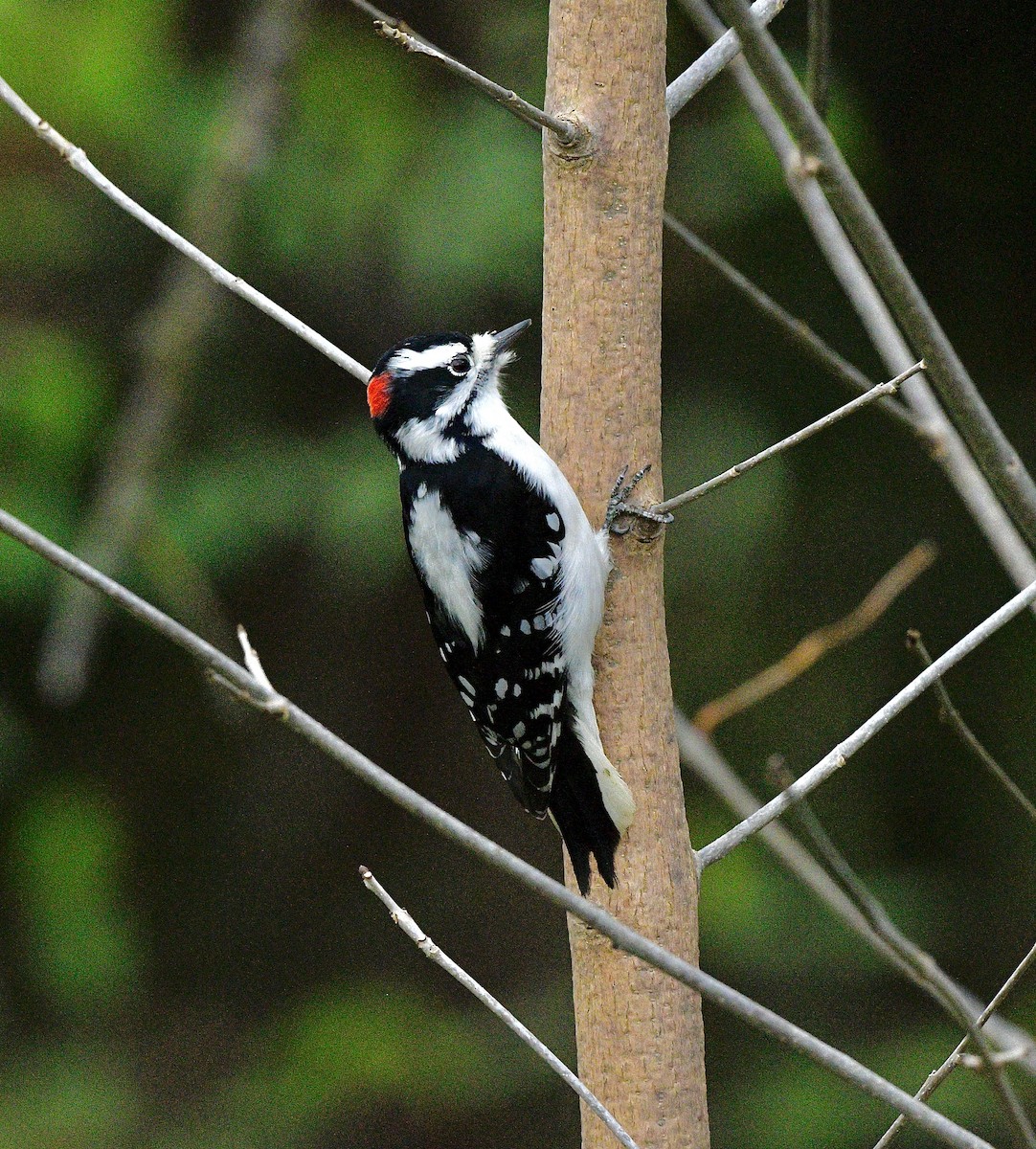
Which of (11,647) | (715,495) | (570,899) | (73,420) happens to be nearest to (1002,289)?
(715,495)

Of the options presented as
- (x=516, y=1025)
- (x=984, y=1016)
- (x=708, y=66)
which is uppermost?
(x=708, y=66)

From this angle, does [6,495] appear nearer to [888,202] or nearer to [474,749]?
[474,749]

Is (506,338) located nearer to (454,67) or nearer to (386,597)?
(454,67)

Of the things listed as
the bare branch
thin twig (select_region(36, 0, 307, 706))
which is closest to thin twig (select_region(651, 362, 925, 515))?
the bare branch

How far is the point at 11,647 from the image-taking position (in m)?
4.38

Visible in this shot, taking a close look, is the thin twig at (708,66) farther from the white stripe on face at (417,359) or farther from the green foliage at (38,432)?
the green foliage at (38,432)

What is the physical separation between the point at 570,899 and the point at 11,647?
12.6ft

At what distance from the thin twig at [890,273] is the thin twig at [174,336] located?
2133 millimetres

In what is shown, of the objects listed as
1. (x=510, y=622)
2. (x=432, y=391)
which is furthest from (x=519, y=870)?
(x=432, y=391)

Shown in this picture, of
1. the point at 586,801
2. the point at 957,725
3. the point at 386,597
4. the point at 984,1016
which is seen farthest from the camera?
the point at 386,597

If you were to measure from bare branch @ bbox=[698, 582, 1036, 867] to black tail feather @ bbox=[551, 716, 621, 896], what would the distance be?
144mm

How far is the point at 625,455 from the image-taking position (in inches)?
73.8

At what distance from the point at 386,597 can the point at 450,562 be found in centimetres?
218

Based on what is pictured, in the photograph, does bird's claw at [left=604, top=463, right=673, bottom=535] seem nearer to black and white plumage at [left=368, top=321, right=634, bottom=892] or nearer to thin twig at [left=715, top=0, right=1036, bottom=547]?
black and white plumage at [left=368, top=321, right=634, bottom=892]
